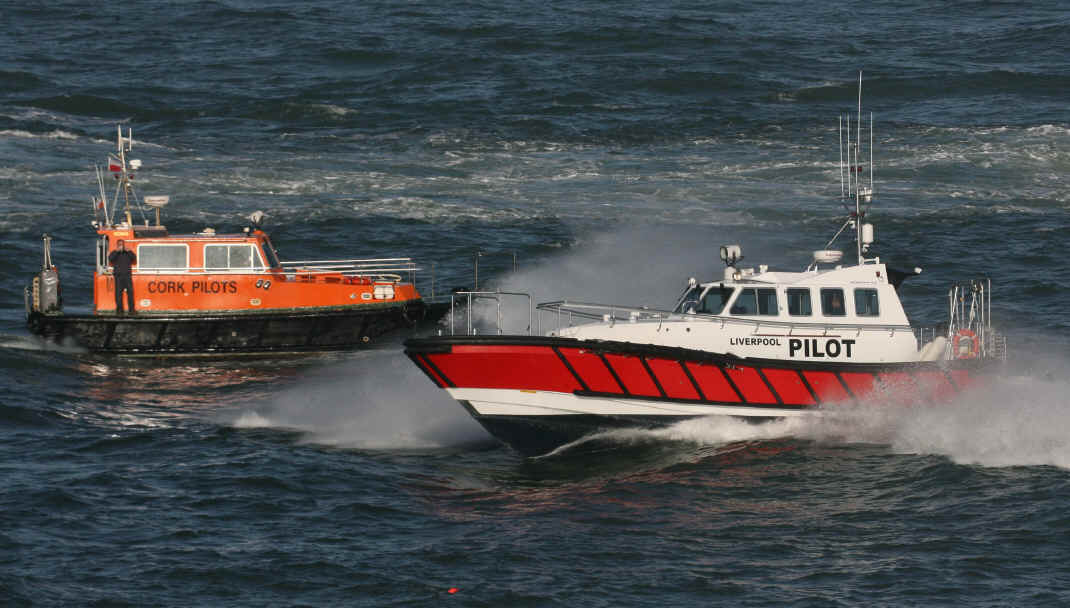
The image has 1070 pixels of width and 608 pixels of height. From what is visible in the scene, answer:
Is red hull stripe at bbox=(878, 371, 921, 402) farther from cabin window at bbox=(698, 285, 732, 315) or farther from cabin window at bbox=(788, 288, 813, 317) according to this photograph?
cabin window at bbox=(698, 285, 732, 315)

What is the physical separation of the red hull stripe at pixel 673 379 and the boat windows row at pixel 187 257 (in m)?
11.5

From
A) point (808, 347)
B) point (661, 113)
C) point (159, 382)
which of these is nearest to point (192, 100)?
point (661, 113)

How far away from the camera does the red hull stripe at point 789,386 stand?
67.7 ft

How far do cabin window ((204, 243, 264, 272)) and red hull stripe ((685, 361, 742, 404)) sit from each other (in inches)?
464

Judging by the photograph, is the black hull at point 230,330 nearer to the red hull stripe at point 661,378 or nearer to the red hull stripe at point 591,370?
the red hull stripe at point 661,378

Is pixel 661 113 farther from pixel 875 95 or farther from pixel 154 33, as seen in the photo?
pixel 154 33

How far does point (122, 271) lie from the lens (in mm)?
28297

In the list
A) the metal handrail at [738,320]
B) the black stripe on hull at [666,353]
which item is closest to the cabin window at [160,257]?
the black stripe on hull at [666,353]

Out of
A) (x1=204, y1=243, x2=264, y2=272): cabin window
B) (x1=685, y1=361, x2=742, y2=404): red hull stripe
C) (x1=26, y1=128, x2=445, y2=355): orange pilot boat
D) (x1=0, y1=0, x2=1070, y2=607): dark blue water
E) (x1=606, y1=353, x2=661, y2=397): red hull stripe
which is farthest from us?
(x1=204, y1=243, x2=264, y2=272): cabin window

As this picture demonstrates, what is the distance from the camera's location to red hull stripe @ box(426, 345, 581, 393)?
1997 cm

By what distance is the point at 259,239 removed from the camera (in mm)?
28922

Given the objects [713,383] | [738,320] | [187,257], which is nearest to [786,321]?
[738,320]

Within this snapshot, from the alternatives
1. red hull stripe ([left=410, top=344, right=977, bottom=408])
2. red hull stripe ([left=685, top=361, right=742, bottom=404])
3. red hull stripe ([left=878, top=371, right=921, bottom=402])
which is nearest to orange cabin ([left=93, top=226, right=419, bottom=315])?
red hull stripe ([left=410, top=344, right=977, bottom=408])

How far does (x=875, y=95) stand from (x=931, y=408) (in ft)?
120
